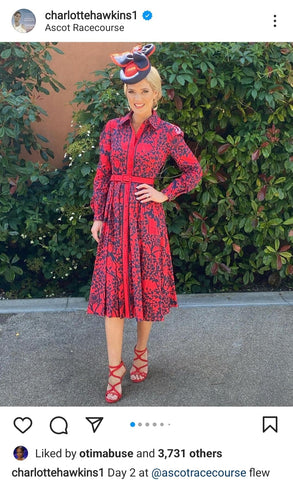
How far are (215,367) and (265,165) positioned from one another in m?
1.57

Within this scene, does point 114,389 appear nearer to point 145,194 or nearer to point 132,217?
point 132,217

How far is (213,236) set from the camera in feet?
13.8

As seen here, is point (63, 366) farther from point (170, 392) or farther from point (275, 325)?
point (275, 325)

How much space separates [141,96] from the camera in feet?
8.73

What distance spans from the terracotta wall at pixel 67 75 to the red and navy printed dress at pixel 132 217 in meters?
1.86

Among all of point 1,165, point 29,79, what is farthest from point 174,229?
point 29,79

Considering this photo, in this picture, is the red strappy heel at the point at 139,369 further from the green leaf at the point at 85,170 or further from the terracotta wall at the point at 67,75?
the terracotta wall at the point at 67,75

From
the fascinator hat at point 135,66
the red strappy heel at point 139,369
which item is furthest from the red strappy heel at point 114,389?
the fascinator hat at point 135,66
